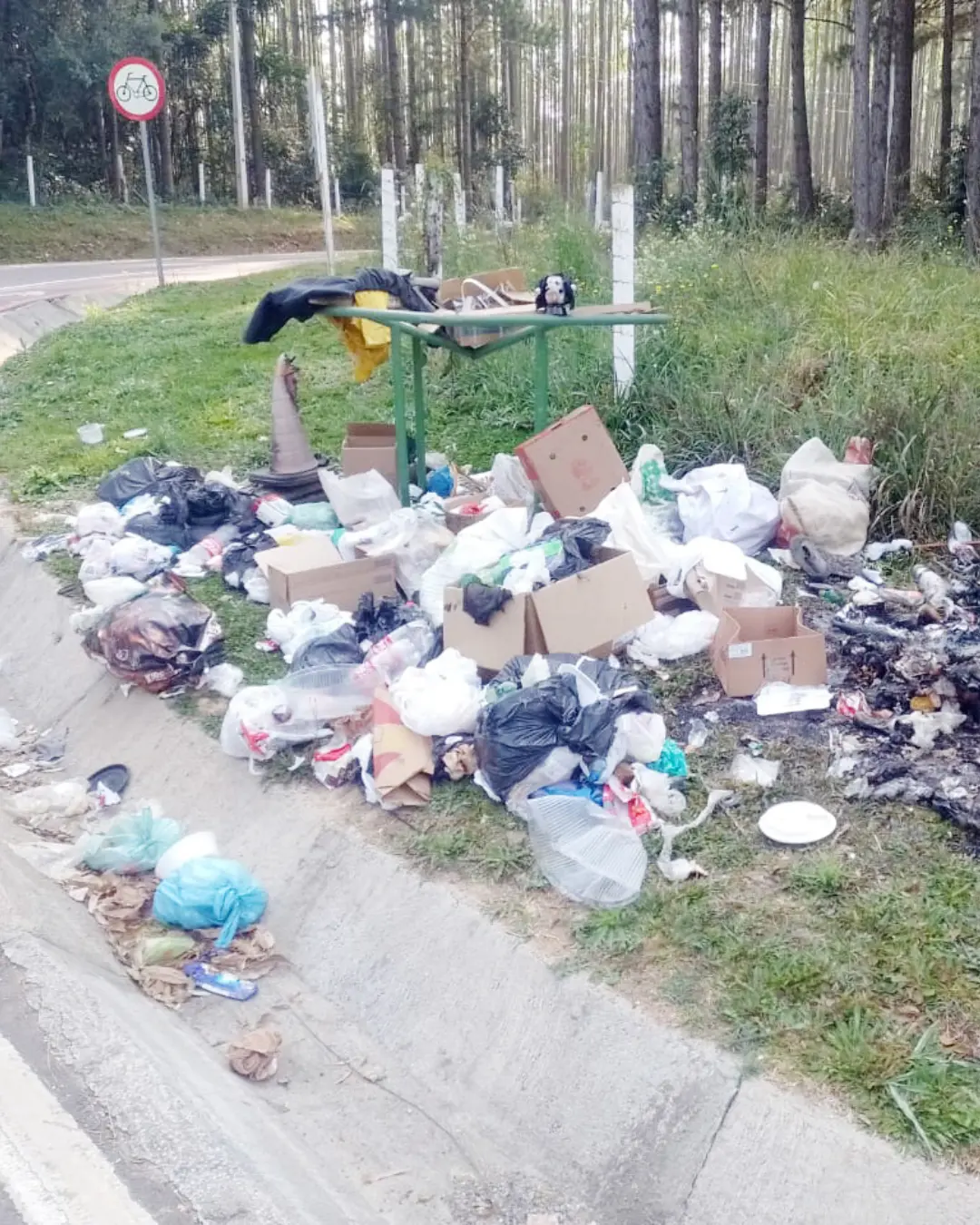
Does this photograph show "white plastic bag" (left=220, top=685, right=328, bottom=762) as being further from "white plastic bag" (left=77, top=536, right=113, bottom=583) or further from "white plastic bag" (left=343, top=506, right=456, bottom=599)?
"white plastic bag" (left=77, top=536, right=113, bottom=583)

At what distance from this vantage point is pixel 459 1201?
2711 millimetres

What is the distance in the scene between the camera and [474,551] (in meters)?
5.11

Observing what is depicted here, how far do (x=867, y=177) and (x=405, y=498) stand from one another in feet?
35.4

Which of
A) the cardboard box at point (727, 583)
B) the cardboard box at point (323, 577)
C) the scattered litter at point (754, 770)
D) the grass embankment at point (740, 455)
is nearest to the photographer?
the grass embankment at point (740, 455)

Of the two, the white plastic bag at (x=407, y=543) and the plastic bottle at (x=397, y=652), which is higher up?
the white plastic bag at (x=407, y=543)

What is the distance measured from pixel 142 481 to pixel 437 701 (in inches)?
139

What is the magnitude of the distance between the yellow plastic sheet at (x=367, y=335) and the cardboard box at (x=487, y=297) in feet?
1.26

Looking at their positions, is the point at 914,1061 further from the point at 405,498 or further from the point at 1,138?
the point at 1,138

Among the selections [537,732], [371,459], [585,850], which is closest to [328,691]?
[537,732]

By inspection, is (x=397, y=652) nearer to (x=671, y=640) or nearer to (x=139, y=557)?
(x=671, y=640)

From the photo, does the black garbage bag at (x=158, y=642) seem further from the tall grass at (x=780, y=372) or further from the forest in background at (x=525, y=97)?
the forest in background at (x=525, y=97)

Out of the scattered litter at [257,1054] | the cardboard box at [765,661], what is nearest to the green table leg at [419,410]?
the cardboard box at [765,661]

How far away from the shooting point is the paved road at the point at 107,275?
16.1 meters

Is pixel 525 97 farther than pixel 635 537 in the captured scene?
Yes
